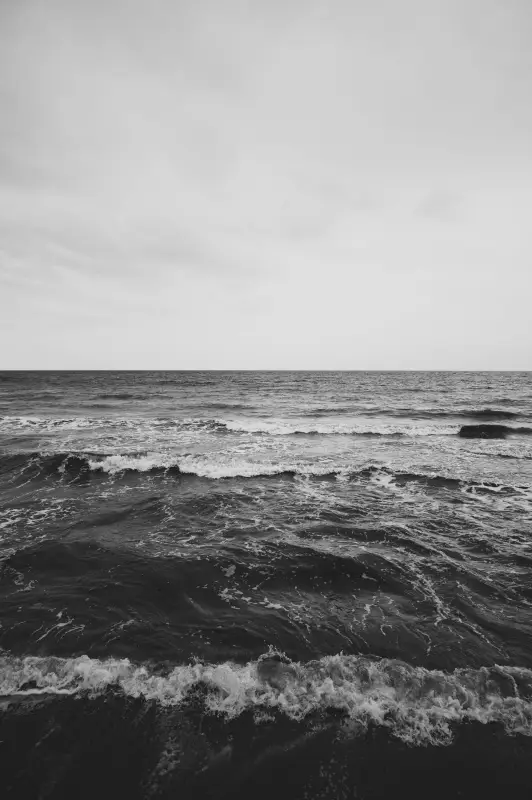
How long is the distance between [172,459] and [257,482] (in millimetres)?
4693

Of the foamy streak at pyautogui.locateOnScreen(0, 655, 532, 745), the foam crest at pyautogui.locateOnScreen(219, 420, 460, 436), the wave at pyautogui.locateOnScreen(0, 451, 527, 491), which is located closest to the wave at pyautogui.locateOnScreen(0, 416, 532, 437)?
the foam crest at pyautogui.locateOnScreen(219, 420, 460, 436)

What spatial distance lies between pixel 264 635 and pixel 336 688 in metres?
1.38

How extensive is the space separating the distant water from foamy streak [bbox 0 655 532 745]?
0.02 meters

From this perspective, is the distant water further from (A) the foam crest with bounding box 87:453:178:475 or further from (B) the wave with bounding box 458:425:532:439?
(B) the wave with bounding box 458:425:532:439

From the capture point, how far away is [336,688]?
15.1ft

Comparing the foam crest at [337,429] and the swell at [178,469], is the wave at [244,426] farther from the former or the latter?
the swell at [178,469]

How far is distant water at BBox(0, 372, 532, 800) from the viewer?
147 inches

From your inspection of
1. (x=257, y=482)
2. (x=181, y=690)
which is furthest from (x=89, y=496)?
(x=181, y=690)

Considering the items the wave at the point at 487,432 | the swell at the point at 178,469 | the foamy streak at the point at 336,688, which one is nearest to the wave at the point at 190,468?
the swell at the point at 178,469

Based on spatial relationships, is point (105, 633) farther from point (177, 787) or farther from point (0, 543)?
point (0, 543)

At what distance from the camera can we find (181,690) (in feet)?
14.9

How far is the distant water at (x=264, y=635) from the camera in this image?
12.3ft

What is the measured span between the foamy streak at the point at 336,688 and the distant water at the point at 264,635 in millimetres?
24

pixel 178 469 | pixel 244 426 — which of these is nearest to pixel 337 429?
pixel 244 426
